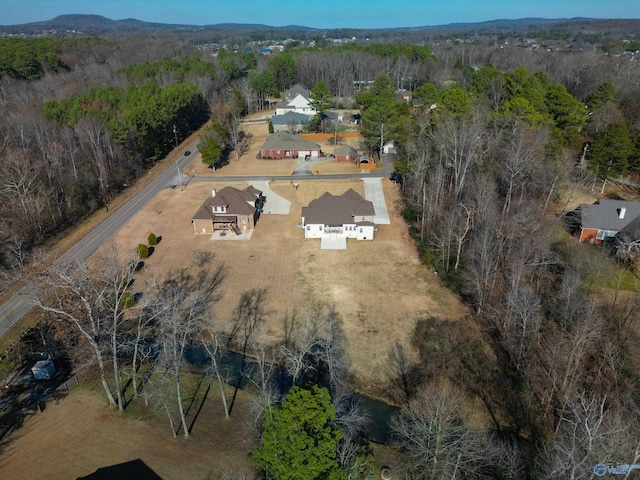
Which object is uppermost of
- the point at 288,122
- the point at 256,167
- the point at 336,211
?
the point at 336,211

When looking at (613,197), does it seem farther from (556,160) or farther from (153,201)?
(153,201)

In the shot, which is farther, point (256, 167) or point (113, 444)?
point (256, 167)

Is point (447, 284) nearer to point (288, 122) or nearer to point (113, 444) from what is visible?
point (113, 444)

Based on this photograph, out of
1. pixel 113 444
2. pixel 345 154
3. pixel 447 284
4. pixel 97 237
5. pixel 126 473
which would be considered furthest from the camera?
pixel 345 154

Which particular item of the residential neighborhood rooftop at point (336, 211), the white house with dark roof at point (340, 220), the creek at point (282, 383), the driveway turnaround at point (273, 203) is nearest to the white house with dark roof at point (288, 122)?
the driveway turnaround at point (273, 203)

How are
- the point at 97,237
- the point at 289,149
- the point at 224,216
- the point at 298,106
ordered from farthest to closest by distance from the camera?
the point at 298,106
the point at 289,149
the point at 224,216
the point at 97,237

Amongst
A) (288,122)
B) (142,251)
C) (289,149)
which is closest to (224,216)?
(142,251)

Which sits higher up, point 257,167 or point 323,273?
point 323,273
